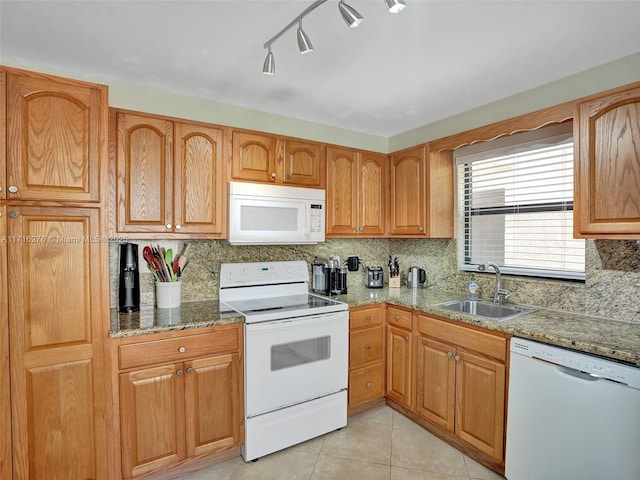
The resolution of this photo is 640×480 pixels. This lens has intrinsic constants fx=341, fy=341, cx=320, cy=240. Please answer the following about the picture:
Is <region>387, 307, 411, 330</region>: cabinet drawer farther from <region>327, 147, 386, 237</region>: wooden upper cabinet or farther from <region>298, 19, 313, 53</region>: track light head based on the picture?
<region>298, 19, 313, 53</region>: track light head

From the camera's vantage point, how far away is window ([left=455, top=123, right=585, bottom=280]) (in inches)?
90.6

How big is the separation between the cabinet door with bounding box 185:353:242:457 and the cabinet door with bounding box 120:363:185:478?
2.1 inches

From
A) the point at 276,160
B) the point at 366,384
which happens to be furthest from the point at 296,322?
the point at 276,160

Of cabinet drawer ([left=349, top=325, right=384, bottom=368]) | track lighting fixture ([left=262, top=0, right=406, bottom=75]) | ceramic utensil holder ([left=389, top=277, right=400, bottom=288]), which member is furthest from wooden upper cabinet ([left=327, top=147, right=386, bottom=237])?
track lighting fixture ([left=262, top=0, right=406, bottom=75])

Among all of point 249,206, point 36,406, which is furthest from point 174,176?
point 36,406

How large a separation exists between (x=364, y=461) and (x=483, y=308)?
137cm

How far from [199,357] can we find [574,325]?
2102 millimetres

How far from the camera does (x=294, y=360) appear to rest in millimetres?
2217

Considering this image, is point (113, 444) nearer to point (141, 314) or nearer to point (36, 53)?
point (141, 314)

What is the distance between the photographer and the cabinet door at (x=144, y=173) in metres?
2.04

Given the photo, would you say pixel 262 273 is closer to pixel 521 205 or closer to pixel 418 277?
pixel 418 277

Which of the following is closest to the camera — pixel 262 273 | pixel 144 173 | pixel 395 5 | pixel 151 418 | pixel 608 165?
pixel 395 5

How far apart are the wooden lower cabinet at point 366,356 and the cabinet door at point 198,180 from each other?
48.2 inches

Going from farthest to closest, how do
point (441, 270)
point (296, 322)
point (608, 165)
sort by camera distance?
1. point (441, 270)
2. point (296, 322)
3. point (608, 165)
